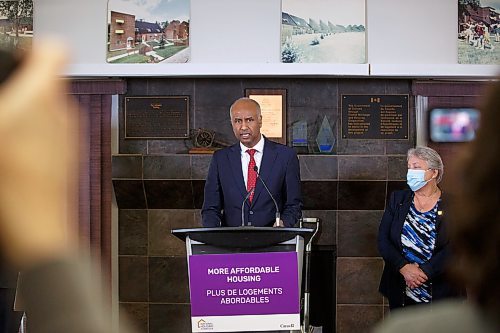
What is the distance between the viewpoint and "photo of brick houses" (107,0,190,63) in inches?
291

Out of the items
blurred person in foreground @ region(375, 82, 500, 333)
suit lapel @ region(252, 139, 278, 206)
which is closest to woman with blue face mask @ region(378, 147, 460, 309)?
suit lapel @ region(252, 139, 278, 206)

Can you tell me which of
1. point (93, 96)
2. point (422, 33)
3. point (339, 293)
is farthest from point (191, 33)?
point (339, 293)

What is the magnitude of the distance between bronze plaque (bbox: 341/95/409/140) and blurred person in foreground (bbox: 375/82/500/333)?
→ 6.66m

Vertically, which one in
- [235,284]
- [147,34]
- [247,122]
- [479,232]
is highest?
[147,34]

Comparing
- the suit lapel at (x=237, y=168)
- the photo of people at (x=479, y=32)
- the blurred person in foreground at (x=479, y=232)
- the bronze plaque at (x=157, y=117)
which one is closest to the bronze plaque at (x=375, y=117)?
the photo of people at (x=479, y=32)

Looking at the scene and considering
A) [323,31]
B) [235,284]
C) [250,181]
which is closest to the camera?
[235,284]

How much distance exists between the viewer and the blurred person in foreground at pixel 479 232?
2.63 ft

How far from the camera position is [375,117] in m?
7.49

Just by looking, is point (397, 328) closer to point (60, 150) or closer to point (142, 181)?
point (60, 150)

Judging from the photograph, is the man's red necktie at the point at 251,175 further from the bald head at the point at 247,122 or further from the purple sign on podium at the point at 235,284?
the purple sign on podium at the point at 235,284

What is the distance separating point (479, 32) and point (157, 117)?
273cm

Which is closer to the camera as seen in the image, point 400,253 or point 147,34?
point 400,253

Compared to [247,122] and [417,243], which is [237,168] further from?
[417,243]

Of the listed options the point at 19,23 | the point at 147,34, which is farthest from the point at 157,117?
the point at 19,23
